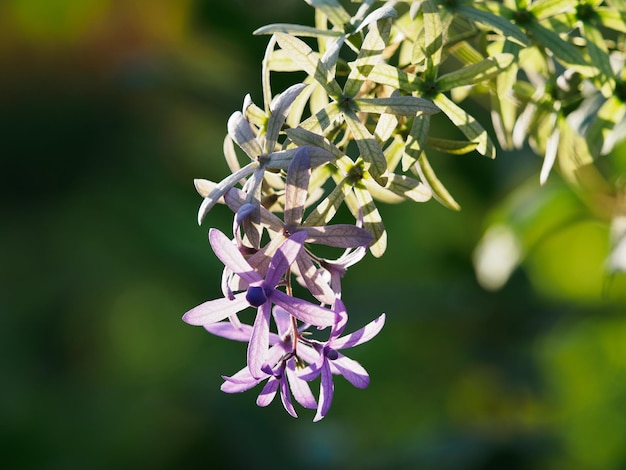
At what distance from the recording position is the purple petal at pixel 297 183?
0.30 metres

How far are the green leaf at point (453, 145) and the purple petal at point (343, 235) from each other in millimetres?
70

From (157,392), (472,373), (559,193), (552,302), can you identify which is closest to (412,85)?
(559,193)

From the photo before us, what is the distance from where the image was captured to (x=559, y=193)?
902 mm

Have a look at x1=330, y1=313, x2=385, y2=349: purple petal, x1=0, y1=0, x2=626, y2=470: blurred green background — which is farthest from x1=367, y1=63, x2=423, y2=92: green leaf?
x1=0, y1=0, x2=626, y2=470: blurred green background

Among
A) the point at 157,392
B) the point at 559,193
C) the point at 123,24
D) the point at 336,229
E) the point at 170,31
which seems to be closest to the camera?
the point at 336,229

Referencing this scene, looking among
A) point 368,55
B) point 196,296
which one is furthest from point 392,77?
point 196,296

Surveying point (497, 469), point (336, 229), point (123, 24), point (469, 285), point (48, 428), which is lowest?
point (48, 428)

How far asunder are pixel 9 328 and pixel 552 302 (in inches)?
67.8

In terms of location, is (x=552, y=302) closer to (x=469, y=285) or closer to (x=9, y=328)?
(x=469, y=285)

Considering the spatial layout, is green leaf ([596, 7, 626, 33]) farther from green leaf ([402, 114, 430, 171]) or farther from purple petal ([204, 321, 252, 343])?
purple petal ([204, 321, 252, 343])

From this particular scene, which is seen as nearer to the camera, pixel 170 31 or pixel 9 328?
pixel 170 31

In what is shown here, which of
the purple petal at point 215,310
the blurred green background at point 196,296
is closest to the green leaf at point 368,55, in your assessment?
the purple petal at point 215,310

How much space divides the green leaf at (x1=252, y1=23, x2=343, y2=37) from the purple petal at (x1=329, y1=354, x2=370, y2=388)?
15 centimetres

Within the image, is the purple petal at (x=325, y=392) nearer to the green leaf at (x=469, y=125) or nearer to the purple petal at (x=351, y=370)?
the purple petal at (x=351, y=370)
